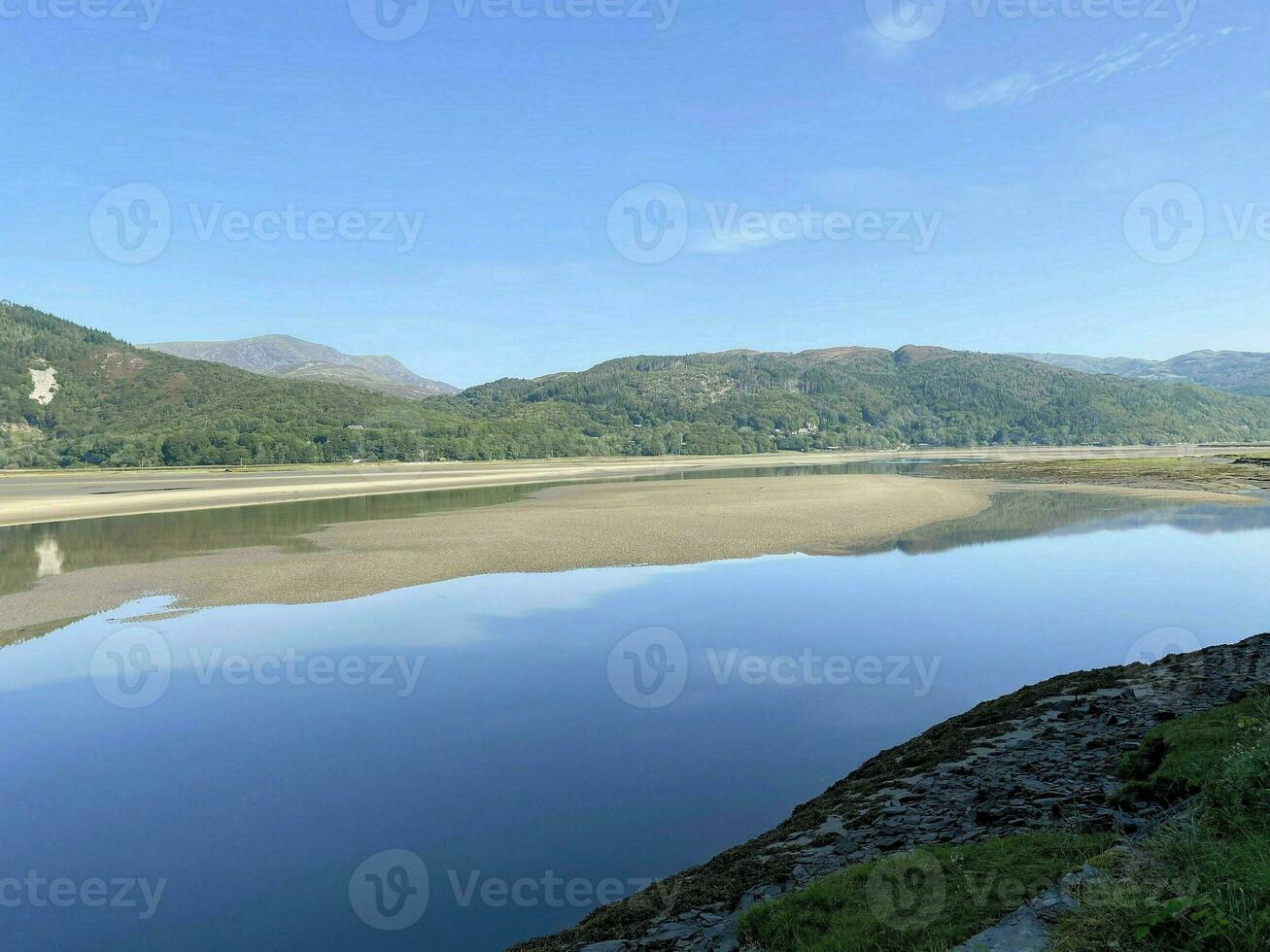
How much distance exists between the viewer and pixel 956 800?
7.75 m

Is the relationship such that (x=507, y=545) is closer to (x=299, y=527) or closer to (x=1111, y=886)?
(x=299, y=527)

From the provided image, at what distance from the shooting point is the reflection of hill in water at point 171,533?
91.8 ft

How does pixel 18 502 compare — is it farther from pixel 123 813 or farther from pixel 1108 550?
pixel 1108 550

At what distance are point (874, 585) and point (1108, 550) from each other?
13114mm

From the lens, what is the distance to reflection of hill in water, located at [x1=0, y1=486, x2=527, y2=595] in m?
28.0
